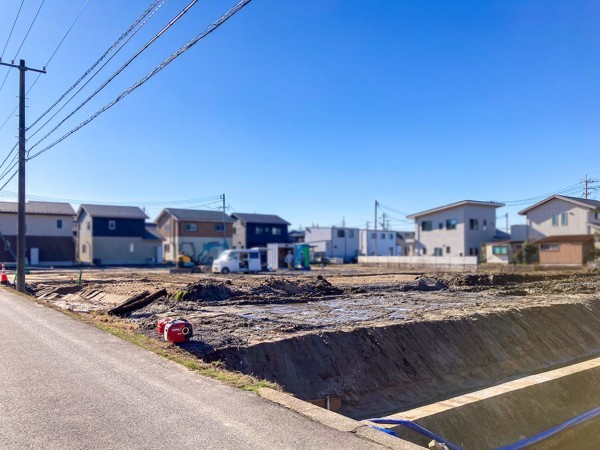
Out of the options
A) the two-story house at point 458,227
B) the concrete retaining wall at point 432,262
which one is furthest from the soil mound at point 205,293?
the two-story house at point 458,227

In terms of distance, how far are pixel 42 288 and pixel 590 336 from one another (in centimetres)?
2409

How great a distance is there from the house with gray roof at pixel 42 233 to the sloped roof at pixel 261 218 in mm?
21369

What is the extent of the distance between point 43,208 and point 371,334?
166 ft

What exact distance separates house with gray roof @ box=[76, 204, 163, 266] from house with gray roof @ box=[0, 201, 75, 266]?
8.93ft

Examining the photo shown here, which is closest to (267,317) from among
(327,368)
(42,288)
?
(327,368)

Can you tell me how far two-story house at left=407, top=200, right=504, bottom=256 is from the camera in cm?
5000

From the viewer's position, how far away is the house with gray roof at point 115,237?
55469 millimetres

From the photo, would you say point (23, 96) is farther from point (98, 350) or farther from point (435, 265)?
point (435, 265)

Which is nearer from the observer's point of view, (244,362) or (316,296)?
(244,362)

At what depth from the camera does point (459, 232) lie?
50.4m

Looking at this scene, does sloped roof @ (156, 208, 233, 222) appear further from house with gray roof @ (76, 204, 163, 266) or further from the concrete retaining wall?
the concrete retaining wall

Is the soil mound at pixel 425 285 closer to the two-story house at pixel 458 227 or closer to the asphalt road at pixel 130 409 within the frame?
the asphalt road at pixel 130 409

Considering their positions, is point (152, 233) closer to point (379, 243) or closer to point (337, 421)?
point (379, 243)

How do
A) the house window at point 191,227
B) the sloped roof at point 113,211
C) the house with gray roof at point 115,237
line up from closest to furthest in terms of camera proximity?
1. the house with gray roof at point 115,237
2. the sloped roof at point 113,211
3. the house window at point 191,227
